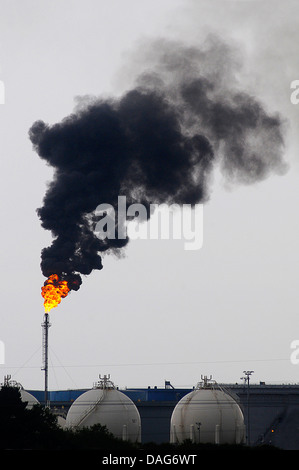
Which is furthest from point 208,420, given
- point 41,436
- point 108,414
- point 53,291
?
point 53,291

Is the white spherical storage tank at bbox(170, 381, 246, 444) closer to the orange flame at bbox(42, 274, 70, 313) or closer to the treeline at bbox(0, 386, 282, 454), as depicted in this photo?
Result: the treeline at bbox(0, 386, 282, 454)

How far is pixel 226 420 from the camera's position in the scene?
3910 inches

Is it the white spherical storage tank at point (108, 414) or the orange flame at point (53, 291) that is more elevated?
the orange flame at point (53, 291)

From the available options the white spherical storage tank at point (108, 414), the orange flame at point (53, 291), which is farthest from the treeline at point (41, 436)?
the orange flame at point (53, 291)

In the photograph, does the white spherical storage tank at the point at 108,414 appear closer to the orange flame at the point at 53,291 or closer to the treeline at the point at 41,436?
the treeline at the point at 41,436

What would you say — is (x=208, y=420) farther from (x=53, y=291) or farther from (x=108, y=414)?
(x=53, y=291)

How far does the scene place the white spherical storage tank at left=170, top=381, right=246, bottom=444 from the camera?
323ft

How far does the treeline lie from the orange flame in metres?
14.0

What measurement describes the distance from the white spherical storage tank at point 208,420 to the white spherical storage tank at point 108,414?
528 centimetres

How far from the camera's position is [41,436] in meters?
84.2

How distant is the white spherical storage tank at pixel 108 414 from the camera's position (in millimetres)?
99062

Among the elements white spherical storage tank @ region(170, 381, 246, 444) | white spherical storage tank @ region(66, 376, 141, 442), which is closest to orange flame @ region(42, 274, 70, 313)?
white spherical storage tank @ region(66, 376, 141, 442)
